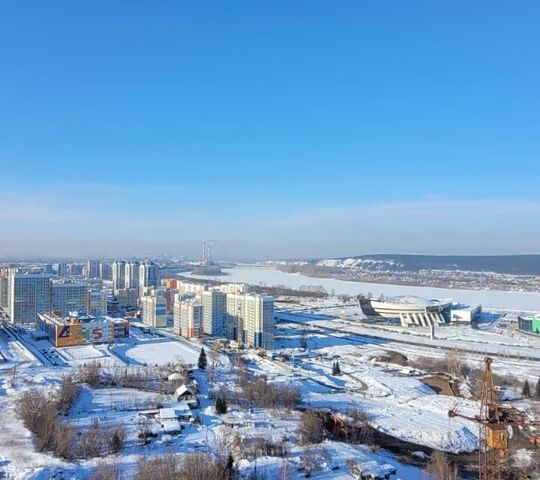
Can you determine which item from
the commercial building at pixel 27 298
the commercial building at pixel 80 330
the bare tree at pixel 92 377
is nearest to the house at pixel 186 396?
the bare tree at pixel 92 377

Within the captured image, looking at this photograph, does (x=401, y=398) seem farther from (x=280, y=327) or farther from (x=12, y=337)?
(x=12, y=337)

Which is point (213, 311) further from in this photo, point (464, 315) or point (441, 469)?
point (441, 469)

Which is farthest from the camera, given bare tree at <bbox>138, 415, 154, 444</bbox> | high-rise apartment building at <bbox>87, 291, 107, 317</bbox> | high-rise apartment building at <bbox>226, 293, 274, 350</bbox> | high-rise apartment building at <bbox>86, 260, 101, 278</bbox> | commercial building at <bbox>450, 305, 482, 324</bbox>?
high-rise apartment building at <bbox>86, 260, 101, 278</bbox>

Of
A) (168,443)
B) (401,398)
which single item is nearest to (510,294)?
(401,398)

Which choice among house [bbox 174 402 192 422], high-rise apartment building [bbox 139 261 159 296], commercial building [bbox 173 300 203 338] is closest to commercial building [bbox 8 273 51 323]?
commercial building [bbox 173 300 203 338]

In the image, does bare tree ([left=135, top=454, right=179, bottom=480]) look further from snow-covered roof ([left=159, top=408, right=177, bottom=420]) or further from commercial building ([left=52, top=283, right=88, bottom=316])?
commercial building ([left=52, top=283, right=88, bottom=316])

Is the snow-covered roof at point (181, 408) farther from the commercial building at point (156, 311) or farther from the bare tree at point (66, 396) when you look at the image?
the commercial building at point (156, 311)
